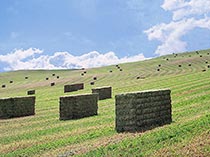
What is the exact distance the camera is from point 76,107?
2556cm

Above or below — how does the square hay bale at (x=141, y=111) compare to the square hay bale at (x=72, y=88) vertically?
below

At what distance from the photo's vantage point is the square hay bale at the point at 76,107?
25.6 m

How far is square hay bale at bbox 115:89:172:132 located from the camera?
658 inches

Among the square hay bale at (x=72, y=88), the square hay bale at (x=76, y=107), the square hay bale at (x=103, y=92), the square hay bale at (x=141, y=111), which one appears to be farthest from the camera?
the square hay bale at (x=72, y=88)

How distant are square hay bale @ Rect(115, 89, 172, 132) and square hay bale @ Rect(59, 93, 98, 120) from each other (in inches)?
327

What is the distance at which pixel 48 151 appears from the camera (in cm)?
1562

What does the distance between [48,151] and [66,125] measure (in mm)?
6396

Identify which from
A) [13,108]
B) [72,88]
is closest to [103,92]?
[13,108]

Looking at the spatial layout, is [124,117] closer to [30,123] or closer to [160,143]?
[160,143]

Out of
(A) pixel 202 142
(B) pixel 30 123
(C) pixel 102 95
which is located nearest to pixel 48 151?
(A) pixel 202 142

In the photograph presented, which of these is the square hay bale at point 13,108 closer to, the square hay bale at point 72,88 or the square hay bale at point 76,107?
the square hay bale at point 76,107

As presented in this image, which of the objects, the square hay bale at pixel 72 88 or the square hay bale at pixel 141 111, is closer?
the square hay bale at pixel 141 111

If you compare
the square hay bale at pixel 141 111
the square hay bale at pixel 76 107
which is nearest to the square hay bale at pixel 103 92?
the square hay bale at pixel 76 107

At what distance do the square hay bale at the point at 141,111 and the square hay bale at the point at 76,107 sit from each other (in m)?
8.31
